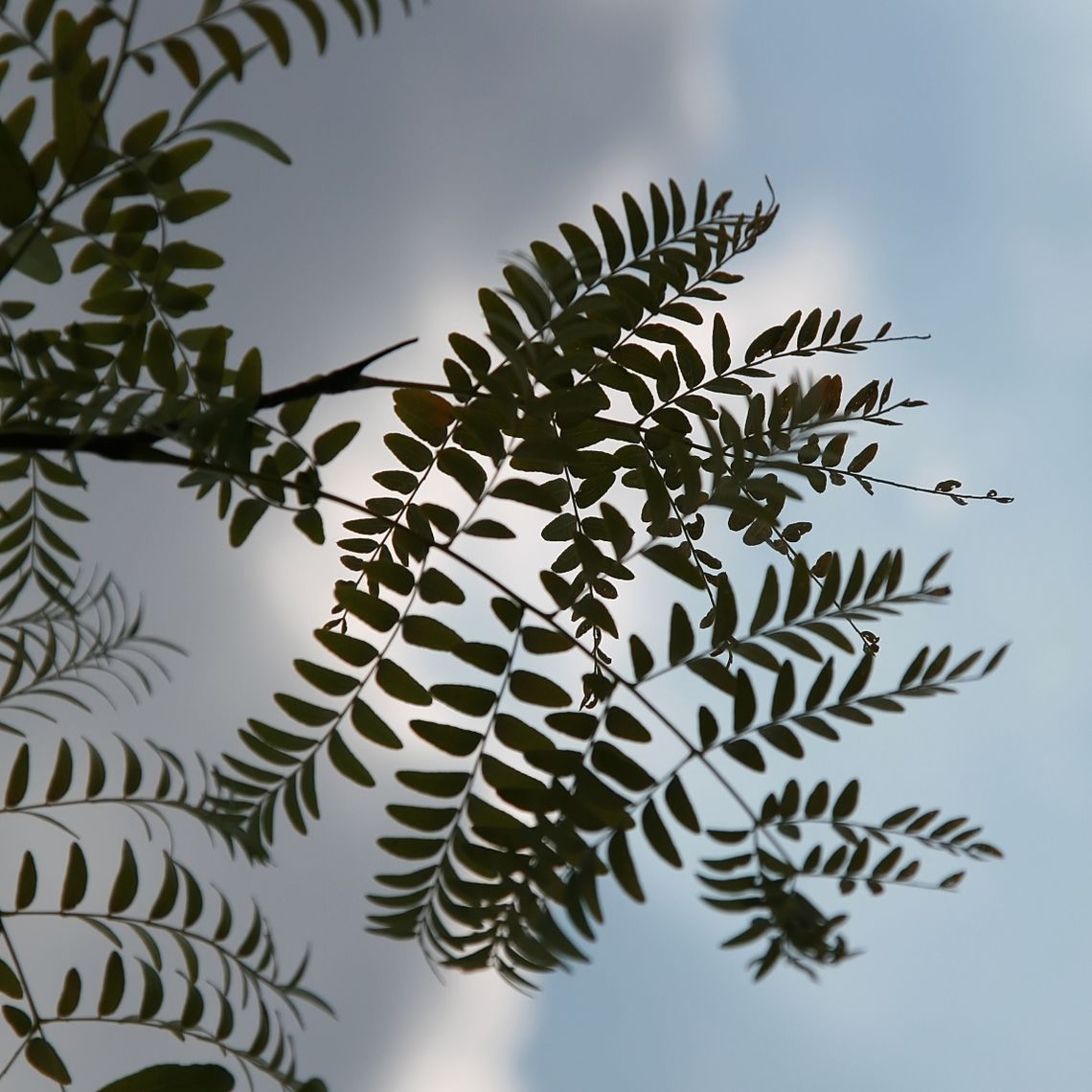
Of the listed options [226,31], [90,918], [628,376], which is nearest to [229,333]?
[226,31]

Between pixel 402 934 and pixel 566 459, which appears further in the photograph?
pixel 566 459

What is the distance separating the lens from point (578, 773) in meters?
0.55

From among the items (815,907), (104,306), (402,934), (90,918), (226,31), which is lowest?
(90,918)

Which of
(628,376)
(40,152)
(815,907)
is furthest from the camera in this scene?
(628,376)

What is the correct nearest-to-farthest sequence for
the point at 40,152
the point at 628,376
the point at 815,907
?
the point at 815,907
the point at 40,152
the point at 628,376

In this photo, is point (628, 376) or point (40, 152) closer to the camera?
point (40, 152)

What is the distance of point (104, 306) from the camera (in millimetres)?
688

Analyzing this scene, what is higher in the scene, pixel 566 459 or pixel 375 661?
pixel 566 459

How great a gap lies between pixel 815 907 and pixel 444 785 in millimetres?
225

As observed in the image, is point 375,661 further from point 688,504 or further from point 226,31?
point 226,31


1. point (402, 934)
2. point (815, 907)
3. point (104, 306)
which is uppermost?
point (104, 306)

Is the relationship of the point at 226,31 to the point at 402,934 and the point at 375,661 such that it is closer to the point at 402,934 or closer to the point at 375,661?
the point at 375,661

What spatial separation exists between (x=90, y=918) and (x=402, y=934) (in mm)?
254

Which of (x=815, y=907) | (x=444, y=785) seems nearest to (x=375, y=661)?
(x=444, y=785)
